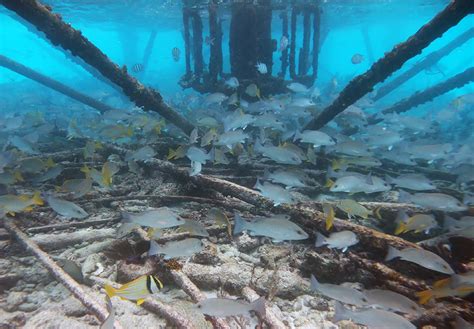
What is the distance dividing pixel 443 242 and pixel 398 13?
52933 mm

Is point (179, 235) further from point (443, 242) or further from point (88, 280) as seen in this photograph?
point (443, 242)

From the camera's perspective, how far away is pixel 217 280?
3.96 meters

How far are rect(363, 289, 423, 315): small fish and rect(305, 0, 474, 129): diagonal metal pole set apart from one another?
188 inches

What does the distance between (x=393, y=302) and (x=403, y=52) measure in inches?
204

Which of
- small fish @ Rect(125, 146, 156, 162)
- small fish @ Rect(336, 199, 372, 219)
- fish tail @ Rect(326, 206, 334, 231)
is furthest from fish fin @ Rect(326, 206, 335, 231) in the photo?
small fish @ Rect(125, 146, 156, 162)

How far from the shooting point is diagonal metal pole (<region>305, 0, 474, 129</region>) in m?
5.09

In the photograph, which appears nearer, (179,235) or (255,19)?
(179,235)

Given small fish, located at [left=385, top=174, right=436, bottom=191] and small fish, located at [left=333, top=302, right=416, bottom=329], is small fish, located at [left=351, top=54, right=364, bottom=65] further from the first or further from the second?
small fish, located at [left=333, top=302, right=416, bottom=329]

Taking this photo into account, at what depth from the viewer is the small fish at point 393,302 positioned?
9.87 feet

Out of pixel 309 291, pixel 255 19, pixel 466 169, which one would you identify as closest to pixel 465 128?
pixel 466 169

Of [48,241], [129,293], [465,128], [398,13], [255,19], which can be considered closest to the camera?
[129,293]

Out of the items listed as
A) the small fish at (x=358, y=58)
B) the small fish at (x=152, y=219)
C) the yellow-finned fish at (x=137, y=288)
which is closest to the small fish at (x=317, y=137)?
the small fish at (x=152, y=219)

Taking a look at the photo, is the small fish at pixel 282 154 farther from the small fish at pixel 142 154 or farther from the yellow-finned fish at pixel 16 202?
the yellow-finned fish at pixel 16 202

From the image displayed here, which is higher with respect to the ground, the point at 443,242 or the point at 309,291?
the point at 443,242
